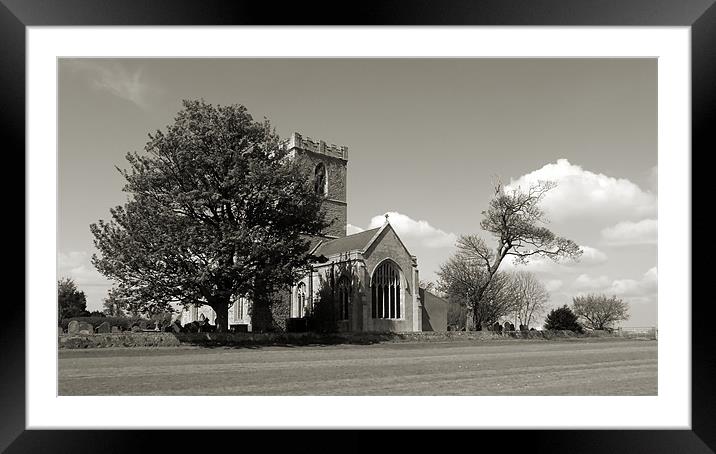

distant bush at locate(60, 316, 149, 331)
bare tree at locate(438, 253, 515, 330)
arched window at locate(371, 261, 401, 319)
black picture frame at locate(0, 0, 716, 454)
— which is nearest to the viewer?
black picture frame at locate(0, 0, 716, 454)

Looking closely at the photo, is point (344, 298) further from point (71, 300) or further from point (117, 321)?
point (71, 300)

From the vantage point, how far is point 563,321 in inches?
1543

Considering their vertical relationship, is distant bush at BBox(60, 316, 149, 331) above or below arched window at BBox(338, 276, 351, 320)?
below

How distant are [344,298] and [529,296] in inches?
1272

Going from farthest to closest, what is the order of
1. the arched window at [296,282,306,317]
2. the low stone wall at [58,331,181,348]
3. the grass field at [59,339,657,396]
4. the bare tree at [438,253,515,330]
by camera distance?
the bare tree at [438,253,515,330], the arched window at [296,282,306,317], the low stone wall at [58,331,181,348], the grass field at [59,339,657,396]

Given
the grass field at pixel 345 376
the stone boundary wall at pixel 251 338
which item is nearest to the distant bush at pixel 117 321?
the stone boundary wall at pixel 251 338

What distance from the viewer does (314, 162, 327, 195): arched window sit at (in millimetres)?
44375

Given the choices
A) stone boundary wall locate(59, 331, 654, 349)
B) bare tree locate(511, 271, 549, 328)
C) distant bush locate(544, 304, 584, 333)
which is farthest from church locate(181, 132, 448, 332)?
bare tree locate(511, 271, 549, 328)

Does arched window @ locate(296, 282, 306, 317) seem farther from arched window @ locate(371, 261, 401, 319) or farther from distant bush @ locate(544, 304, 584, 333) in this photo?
distant bush @ locate(544, 304, 584, 333)

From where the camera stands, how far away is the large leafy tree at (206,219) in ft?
76.0

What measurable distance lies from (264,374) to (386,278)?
2254 cm

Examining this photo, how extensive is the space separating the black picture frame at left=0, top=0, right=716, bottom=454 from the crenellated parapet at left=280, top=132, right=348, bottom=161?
37.3m
